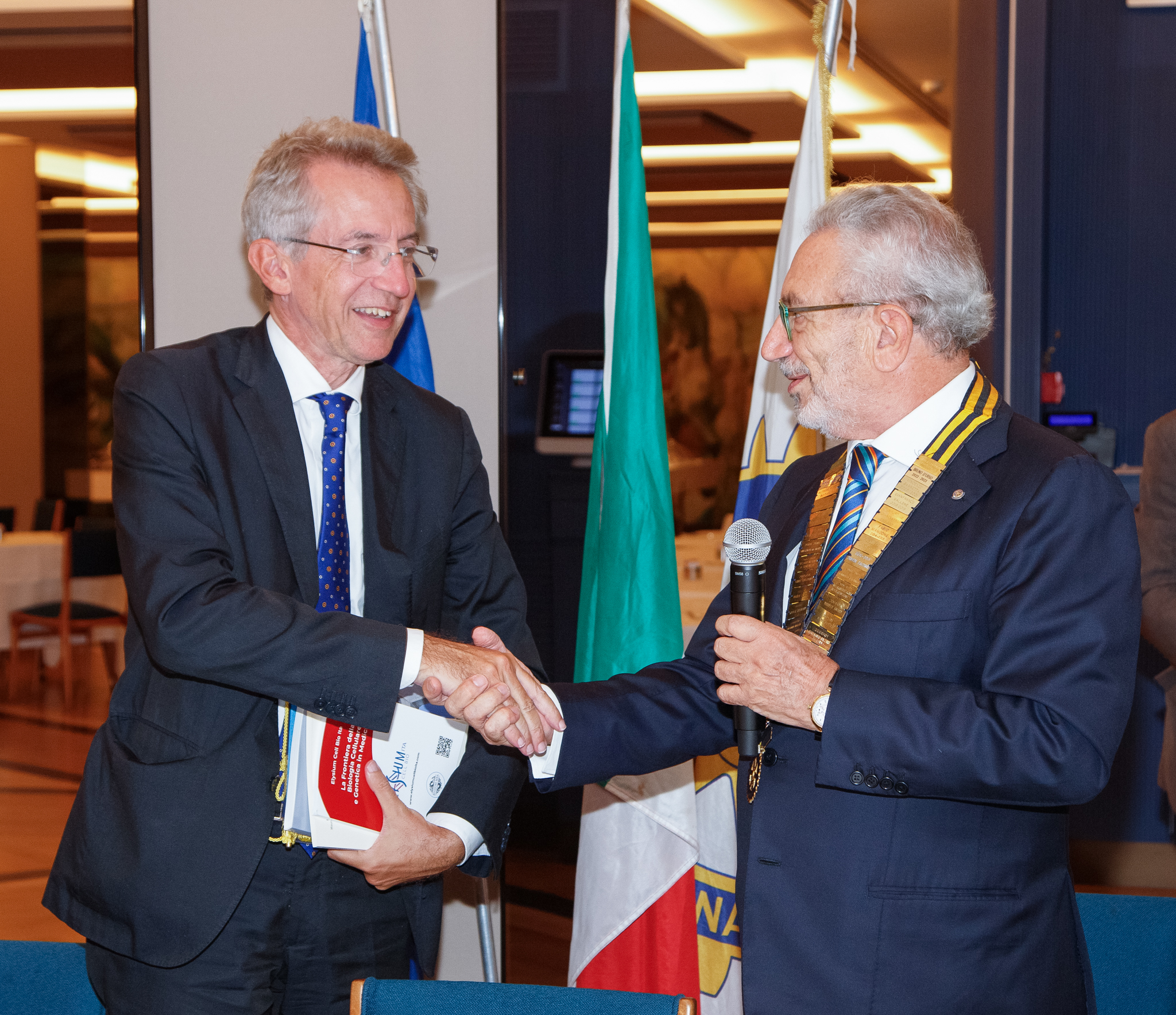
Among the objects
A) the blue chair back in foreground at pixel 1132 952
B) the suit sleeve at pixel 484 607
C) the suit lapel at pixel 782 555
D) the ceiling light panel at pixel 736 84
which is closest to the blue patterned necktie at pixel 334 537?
the suit sleeve at pixel 484 607

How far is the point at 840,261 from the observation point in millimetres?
1812

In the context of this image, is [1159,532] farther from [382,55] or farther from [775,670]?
[382,55]

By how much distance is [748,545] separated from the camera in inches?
65.5

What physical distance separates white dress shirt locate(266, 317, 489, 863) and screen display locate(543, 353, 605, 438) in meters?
1.32

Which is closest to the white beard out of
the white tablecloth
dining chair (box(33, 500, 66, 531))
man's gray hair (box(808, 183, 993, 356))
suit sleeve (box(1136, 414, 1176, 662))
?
man's gray hair (box(808, 183, 993, 356))

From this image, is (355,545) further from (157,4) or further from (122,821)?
(157,4)

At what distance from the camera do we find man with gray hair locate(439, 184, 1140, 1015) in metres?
1.55

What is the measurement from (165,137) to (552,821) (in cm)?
243

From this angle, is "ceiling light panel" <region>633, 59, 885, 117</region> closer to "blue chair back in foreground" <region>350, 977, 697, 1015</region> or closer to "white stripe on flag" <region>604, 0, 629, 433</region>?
"white stripe on flag" <region>604, 0, 629, 433</region>

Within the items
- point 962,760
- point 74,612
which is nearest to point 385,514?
point 962,760

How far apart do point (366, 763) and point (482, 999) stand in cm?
48

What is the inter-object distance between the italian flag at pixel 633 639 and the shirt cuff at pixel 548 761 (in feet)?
2.45

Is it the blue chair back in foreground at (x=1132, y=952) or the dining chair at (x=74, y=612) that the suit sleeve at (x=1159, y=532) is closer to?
the blue chair back in foreground at (x=1132, y=952)

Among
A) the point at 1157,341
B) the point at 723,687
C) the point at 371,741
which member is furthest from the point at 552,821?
the point at 1157,341
